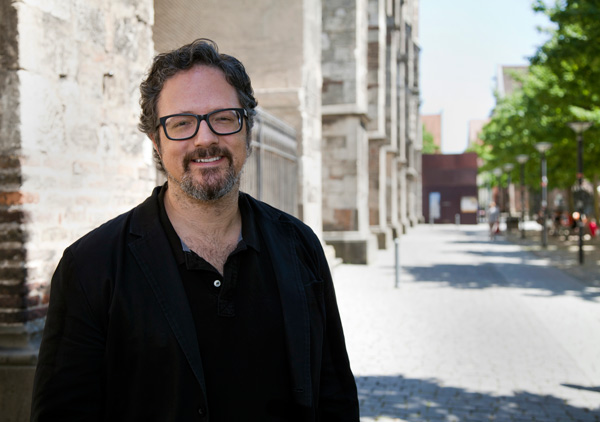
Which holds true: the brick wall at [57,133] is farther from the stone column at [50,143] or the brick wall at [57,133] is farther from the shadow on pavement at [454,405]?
the shadow on pavement at [454,405]

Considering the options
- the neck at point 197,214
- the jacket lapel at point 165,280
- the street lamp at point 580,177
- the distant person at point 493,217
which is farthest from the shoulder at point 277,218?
the distant person at point 493,217

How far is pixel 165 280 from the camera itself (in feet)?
6.32

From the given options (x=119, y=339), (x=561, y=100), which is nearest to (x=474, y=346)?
(x=119, y=339)

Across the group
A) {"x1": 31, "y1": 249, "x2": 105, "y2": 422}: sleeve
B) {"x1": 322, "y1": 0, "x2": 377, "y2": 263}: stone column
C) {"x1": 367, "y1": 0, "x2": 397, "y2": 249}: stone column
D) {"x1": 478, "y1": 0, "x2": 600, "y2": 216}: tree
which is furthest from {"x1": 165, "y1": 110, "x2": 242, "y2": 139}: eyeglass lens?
{"x1": 367, "y1": 0, "x2": 397, "y2": 249}: stone column

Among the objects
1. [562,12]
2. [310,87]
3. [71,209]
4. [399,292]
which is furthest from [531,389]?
[562,12]

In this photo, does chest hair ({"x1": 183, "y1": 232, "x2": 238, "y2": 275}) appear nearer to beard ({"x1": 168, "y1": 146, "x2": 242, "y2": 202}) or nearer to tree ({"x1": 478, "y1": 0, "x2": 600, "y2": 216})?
beard ({"x1": 168, "y1": 146, "x2": 242, "y2": 202})

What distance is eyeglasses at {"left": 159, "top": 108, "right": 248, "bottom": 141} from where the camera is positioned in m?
2.09

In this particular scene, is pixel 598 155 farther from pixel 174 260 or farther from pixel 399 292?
pixel 174 260

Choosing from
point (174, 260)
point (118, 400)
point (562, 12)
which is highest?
point (562, 12)

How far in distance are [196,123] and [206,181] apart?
0.17m

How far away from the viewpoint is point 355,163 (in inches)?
677

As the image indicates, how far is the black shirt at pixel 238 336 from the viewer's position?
6.40ft

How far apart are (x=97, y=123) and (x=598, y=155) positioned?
21709 mm

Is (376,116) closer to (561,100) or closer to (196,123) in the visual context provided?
(561,100)
